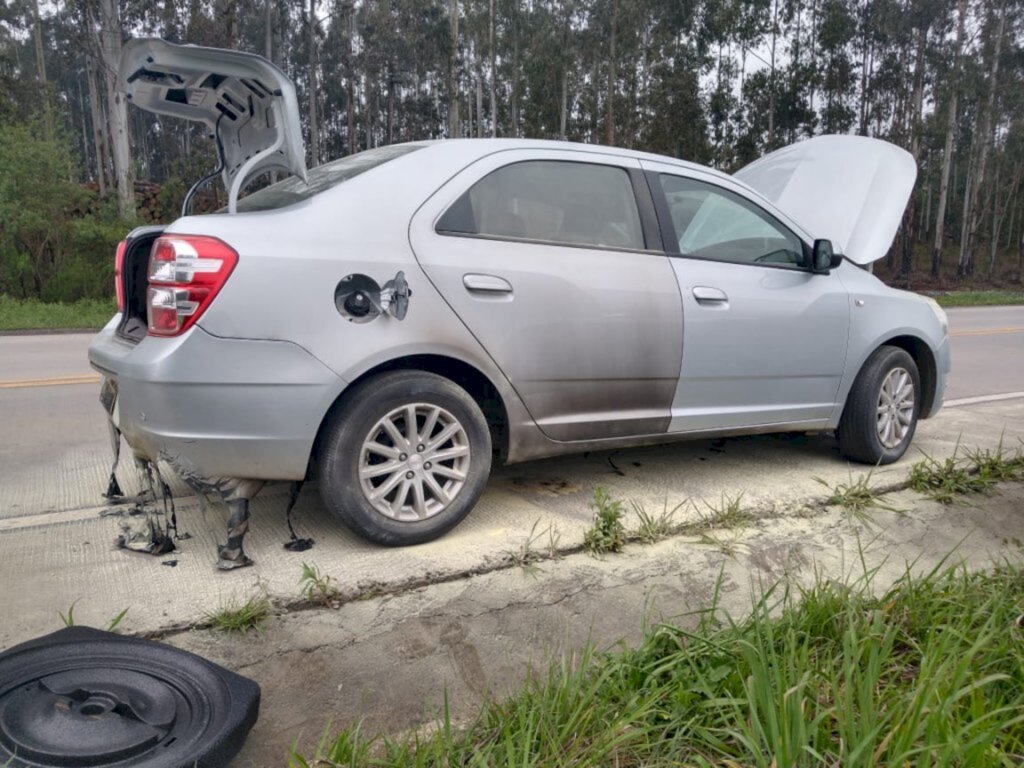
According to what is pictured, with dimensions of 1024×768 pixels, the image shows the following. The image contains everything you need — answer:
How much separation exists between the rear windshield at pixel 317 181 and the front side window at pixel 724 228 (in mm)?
1384

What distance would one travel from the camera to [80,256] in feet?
59.9

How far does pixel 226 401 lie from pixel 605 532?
64.5 inches

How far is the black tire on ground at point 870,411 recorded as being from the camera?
4887mm

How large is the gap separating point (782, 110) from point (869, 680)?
142 feet

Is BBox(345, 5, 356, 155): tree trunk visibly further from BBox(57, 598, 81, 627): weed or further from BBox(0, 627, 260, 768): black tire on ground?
BBox(0, 627, 260, 768): black tire on ground

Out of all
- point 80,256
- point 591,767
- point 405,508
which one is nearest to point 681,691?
point 591,767

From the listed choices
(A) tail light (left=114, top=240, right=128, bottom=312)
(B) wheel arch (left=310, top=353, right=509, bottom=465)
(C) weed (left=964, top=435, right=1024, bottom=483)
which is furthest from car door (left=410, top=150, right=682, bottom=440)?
(C) weed (left=964, top=435, right=1024, bottom=483)

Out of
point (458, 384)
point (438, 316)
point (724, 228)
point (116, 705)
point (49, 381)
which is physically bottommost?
point (49, 381)

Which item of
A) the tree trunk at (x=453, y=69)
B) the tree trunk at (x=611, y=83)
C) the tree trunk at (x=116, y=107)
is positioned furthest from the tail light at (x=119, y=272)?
the tree trunk at (x=611, y=83)

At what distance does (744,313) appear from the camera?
436cm

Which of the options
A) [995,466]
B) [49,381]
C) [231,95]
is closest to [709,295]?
[995,466]

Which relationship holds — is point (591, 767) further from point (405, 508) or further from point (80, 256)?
point (80, 256)

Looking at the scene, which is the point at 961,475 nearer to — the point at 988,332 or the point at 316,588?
the point at 316,588

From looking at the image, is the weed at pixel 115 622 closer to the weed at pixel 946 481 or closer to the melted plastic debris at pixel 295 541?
the melted plastic debris at pixel 295 541
